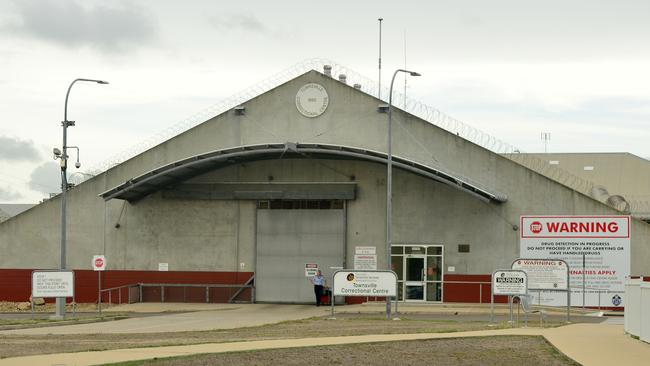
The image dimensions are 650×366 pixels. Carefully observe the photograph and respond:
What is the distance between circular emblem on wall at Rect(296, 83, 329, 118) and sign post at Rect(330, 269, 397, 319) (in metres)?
16.0

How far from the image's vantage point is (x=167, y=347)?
2156 centimetres

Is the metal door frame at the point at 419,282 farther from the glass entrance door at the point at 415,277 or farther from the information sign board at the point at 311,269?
the information sign board at the point at 311,269

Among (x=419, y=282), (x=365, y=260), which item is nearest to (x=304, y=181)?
(x=365, y=260)

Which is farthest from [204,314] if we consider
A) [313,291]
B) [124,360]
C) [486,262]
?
[124,360]

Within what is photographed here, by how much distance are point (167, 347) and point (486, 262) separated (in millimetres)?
30230

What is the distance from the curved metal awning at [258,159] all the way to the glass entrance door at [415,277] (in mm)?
4414

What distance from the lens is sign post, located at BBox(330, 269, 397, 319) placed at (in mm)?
36781

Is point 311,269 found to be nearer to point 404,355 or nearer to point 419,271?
point 419,271

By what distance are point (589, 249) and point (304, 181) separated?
46.1 feet

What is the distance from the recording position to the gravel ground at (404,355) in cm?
1869

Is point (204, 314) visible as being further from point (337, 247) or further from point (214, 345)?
point (214, 345)

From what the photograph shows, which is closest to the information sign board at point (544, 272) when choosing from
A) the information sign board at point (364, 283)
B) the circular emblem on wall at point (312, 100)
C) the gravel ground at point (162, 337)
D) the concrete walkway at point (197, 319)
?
the information sign board at point (364, 283)

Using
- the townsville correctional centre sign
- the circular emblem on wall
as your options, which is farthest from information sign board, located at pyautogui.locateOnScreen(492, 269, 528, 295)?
the circular emblem on wall

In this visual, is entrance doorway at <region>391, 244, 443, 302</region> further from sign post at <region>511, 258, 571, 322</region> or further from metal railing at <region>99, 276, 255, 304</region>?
sign post at <region>511, 258, 571, 322</region>
